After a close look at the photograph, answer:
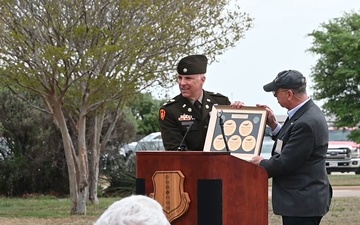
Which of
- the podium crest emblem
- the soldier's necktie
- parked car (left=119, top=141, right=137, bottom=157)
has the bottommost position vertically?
the podium crest emblem

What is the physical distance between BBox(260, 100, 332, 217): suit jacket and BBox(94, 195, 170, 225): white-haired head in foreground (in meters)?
3.04

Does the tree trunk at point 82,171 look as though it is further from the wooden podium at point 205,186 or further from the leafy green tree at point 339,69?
the leafy green tree at point 339,69

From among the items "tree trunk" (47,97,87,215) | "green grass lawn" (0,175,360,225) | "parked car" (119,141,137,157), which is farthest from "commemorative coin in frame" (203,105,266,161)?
"parked car" (119,141,137,157)

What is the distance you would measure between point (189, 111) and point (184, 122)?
0.33 feet

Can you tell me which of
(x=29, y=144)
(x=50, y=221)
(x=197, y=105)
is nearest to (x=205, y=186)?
(x=197, y=105)

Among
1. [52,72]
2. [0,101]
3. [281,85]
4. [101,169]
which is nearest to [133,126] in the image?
[101,169]

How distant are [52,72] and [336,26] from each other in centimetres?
→ 1701

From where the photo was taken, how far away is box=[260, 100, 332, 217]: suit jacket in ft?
21.5

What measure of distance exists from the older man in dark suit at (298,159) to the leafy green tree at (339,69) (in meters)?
23.9

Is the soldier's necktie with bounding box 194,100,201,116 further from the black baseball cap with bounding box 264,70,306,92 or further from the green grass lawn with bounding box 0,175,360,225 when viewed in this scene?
the green grass lawn with bounding box 0,175,360,225

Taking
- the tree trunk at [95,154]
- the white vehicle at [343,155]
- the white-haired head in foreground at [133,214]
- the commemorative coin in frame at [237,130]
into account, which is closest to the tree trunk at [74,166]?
the tree trunk at [95,154]

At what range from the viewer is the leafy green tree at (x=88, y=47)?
15.5 metres

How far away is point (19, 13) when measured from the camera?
1557cm

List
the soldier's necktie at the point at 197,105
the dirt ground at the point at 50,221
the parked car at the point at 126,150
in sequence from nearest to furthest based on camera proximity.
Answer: the soldier's necktie at the point at 197,105 → the dirt ground at the point at 50,221 → the parked car at the point at 126,150
